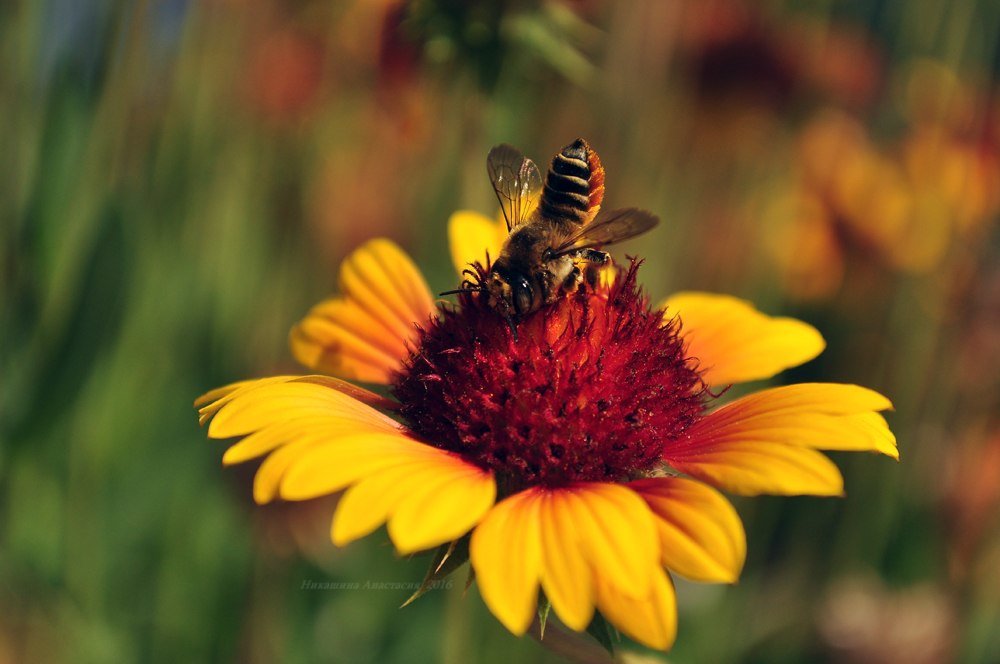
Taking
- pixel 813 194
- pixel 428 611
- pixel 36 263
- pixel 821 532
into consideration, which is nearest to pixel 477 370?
pixel 36 263

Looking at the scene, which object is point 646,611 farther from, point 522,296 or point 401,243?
point 401,243

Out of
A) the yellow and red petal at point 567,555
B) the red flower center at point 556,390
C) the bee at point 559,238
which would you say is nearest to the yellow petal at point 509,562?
the yellow and red petal at point 567,555

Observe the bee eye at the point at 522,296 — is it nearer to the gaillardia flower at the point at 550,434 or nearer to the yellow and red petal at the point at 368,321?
the gaillardia flower at the point at 550,434

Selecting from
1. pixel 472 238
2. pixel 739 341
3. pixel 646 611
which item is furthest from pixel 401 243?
pixel 646 611

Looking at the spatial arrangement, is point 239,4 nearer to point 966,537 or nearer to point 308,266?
point 308,266

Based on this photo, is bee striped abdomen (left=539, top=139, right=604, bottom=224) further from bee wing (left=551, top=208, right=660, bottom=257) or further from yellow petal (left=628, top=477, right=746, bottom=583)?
yellow petal (left=628, top=477, right=746, bottom=583)
